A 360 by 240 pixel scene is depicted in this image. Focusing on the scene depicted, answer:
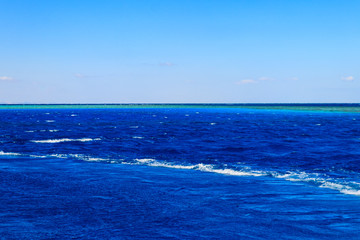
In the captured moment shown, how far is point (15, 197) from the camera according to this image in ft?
42.2

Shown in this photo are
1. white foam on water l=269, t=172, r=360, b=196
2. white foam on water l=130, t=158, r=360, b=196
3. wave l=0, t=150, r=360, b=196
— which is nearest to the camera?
white foam on water l=269, t=172, r=360, b=196

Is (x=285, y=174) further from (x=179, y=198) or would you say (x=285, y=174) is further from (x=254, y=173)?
(x=179, y=198)

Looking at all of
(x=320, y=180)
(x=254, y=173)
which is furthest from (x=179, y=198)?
(x=320, y=180)

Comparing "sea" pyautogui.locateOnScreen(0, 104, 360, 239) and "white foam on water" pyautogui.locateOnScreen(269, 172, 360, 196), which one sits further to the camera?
"white foam on water" pyautogui.locateOnScreen(269, 172, 360, 196)

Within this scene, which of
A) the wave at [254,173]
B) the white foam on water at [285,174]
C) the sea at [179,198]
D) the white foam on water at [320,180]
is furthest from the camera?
the wave at [254,173]

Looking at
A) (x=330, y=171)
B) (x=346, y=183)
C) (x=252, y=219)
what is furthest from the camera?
(x=330, y=171)

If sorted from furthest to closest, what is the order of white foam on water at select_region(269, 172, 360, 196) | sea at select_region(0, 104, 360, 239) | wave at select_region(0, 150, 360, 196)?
wave at select_region(0, 150, 360, 196) → white foam on water at select_region(269, 172, 360, 196) → sea at select_region(0, 104, 360, 239)

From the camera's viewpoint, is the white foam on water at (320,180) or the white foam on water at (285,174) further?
the white foam on water at (285,174)

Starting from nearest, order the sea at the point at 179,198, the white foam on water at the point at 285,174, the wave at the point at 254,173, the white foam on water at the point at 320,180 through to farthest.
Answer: the sea at the point at 179,198, the white foam on water at the point at 320,180, the white foam on water at the point at 285,174, the wave at the point at 254,173

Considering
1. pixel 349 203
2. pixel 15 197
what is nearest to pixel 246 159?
pixel 349 203

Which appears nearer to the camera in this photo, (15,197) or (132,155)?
(15,197)

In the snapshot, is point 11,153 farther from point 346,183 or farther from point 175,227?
point 346,183

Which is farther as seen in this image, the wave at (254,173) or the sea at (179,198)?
the wave at (254,173)

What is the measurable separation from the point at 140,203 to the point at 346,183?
31.4ft
